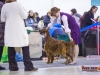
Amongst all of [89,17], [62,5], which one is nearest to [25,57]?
[89,17]

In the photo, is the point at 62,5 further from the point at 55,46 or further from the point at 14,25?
the point at 14,25

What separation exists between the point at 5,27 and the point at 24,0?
26.7 ft

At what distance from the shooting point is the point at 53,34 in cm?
735

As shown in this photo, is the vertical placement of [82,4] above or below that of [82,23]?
Answer: above

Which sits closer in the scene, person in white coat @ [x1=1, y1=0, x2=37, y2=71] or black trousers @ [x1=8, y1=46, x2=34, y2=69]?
person in white coat @ [x1=1, y1=0, x2=37, y2=71]

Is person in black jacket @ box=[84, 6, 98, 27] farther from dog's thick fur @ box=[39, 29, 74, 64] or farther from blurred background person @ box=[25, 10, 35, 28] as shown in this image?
dog's thick fur @ box=[39, 29, 74, 64]

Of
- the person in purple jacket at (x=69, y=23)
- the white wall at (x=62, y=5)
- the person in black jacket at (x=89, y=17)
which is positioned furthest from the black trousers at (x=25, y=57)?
the white wall at (x=62, y=5)

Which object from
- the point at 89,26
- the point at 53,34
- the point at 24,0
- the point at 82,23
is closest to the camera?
the point at 53,34

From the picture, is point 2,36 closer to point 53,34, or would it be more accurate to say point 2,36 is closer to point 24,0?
point 53,34

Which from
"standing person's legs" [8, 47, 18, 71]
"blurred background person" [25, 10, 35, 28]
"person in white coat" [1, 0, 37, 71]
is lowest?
"standing person's legs" [8, 47, 18, 71]

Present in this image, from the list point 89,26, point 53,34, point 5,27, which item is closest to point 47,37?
point 53,34

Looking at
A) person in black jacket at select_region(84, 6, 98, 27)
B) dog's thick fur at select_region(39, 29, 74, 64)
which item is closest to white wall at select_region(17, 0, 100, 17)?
person in black jacket at select_region(84, 6, 98, 27)

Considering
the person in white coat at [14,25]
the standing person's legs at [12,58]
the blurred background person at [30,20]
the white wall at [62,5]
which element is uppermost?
the white wall at [62,5]

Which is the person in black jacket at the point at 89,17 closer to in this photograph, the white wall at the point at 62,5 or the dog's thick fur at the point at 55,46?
the dog's thick fur at the point at 55,46
